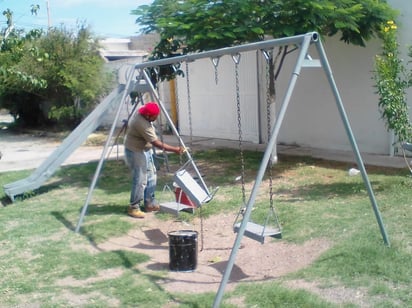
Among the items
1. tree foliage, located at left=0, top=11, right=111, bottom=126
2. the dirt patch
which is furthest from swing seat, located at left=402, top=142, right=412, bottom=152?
tree foliage, located at left=0, top=11, right=111, bottom=126

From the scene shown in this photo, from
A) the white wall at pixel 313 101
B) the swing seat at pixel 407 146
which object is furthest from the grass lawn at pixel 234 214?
the white wall at pixel 313 101

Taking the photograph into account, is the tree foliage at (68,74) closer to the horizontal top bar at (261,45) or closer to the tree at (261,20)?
the tree at (261,20)

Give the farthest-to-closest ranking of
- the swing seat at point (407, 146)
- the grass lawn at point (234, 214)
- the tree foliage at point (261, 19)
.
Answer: the tree foliage at point (261, 19)
the swing seat at point (407, 146)
the grass lawn at point (234, 214)

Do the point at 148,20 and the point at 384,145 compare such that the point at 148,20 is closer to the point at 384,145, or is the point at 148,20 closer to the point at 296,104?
the point at 296,104

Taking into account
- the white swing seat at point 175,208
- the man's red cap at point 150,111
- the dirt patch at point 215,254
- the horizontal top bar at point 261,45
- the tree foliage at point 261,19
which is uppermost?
the tree foliage at point 261,19

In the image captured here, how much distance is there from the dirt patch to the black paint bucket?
78 mm

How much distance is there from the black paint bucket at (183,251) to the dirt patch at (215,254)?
0.08 metres

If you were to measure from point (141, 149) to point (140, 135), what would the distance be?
205 millimetres

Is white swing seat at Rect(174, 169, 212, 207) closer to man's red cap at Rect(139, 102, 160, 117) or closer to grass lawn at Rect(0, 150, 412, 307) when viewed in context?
grass lawn at Rect(0, 150, 412, 307)

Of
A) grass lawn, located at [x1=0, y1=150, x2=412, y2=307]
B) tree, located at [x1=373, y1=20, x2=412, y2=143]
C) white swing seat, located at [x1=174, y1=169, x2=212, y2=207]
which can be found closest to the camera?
grass lawn, located at [x1=0, y1=150, x2=412, y2=307]

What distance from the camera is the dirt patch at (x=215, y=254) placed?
5.52 metres

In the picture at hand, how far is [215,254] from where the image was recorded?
6484 mm

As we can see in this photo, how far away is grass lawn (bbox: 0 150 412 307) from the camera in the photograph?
482 centimetres

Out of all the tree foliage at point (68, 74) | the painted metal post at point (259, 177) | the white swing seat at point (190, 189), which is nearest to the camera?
the painted metal post at point (259, 177)
